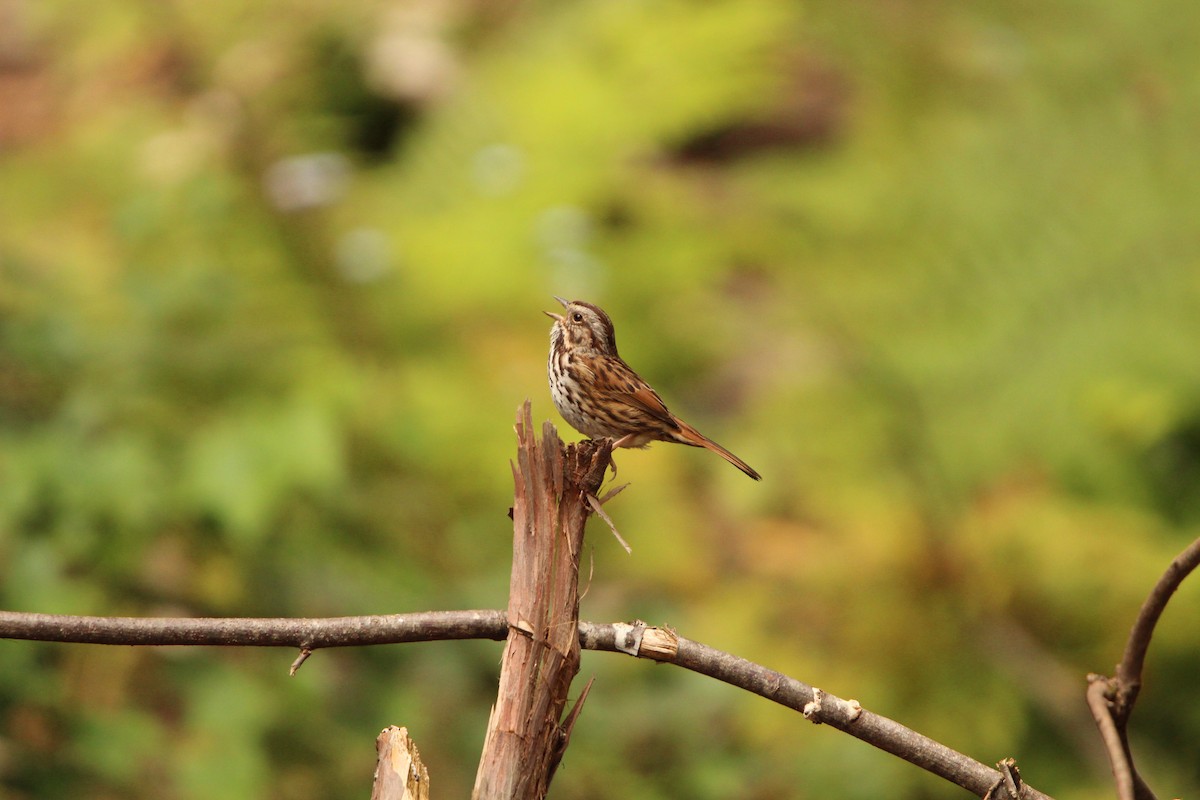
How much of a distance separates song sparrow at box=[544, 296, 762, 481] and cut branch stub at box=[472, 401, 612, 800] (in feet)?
3.03

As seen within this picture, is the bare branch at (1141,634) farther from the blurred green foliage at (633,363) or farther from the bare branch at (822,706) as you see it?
the blurred green foliage at (633,363)

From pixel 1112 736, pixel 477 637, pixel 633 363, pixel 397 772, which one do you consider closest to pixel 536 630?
pixel 477 637

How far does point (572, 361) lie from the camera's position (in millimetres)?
2979

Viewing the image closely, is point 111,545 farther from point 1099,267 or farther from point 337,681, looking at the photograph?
point 1099,267

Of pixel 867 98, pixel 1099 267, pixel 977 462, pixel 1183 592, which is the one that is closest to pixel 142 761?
pixel 977 462

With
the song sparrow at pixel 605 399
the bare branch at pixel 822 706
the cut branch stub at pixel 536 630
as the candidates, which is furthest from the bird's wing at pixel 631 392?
the bare branch at pixel 822 706

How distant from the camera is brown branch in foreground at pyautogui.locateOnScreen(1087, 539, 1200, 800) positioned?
5.65 feet

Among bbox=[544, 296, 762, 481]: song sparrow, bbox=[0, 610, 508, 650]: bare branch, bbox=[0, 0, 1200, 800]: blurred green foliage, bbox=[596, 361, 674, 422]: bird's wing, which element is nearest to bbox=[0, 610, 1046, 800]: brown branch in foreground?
bbox=[0, 610, 508, 650]: bare branch

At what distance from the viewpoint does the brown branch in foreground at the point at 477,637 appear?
5.25ft

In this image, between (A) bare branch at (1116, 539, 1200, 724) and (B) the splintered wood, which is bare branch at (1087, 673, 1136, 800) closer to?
(A) bare branch at (1116, 539, 1200, 724)

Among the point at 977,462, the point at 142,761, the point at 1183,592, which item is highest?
the point at 977,462

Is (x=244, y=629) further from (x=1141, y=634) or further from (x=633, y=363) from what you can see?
(x=633, y=363)

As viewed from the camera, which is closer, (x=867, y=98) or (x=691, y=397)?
(x=691, y=397)

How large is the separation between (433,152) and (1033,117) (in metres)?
3.07
